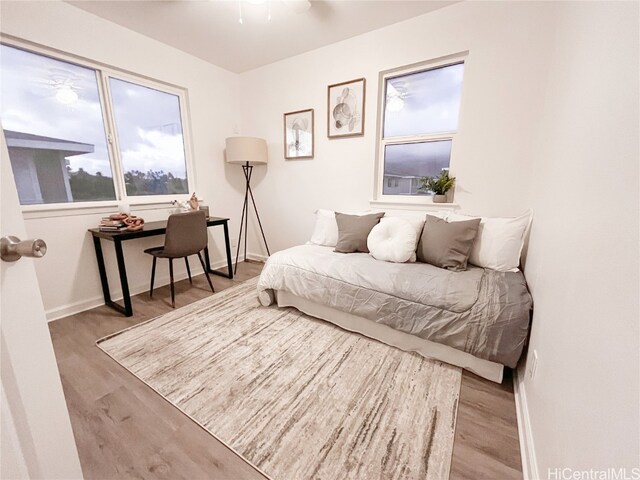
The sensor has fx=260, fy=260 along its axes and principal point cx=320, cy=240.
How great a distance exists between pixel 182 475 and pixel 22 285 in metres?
Answer: 0.98

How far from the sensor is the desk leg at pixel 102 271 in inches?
93.9

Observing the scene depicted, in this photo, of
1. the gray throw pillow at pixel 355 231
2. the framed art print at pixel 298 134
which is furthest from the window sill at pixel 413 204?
the framed art print at pixel 298 134

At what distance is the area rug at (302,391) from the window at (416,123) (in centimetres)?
168

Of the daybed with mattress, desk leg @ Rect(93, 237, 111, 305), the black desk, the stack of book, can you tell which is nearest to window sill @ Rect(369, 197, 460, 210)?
the daybed with mattress

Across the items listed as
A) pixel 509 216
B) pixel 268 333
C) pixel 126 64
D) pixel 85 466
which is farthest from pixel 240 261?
pixel 509 216

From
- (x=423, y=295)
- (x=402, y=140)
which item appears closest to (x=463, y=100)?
(x=402, y=140)

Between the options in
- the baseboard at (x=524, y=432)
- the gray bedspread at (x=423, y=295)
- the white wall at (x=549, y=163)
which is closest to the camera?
the white wall at (x=549, y=163)

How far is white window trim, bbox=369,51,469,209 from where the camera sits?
91.9 inches

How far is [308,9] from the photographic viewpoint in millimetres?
2146

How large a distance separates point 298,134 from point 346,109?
0.67 m

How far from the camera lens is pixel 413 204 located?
2.56m

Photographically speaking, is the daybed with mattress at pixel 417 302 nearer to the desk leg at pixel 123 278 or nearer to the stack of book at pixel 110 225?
the desk leg at pixel 123 278

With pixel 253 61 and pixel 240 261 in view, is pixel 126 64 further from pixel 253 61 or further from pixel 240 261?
pixel 240 261

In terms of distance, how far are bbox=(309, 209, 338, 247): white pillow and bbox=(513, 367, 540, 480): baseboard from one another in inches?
66.3
